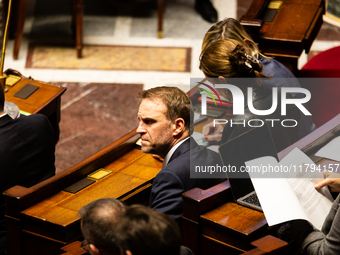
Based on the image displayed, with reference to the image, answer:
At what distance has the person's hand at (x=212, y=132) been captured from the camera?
107 inches

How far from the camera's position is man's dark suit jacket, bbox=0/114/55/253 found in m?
2.53

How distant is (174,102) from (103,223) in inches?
41.3

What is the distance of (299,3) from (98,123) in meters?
1.91

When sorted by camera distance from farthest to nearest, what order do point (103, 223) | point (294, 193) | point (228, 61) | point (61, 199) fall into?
1. point (228, 61)
2. point (61, 199)
3. point (294, 193)
4. point (103, 223)

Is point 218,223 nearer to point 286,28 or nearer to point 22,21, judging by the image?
point 286,28

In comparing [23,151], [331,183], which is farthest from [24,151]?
[331,183]

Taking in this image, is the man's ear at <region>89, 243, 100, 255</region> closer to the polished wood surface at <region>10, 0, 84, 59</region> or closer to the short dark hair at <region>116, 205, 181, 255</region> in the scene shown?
the short dark hair at <region>116, 205, 181, 255</region>

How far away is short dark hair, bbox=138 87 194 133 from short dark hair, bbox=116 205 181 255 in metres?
1.04

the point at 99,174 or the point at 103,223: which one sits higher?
the point at 103,223

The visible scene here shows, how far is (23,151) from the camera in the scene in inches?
103

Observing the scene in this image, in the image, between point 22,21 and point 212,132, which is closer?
point 212,132

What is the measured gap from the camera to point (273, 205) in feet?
5.89

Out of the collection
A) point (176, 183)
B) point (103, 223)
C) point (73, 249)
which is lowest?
point (73, 249)

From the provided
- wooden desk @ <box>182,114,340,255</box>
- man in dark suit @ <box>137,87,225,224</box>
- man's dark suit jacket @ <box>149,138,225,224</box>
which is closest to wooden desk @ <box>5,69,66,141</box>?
man in dark suit @ <box>137,87,225,224</box>
